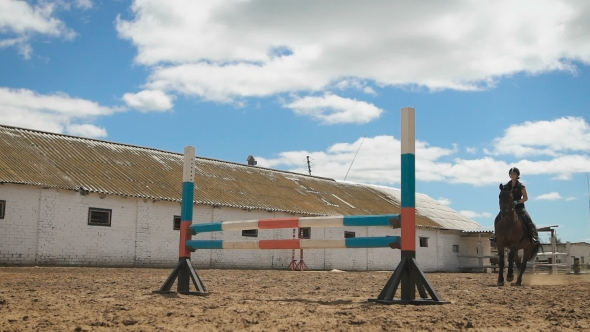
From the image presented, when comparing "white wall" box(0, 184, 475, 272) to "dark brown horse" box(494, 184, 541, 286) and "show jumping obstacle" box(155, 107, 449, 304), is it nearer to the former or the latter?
"dark brown horse" box(494, 184, 541, 286)

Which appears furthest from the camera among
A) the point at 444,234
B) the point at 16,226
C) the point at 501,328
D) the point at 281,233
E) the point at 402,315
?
the point at 444,234

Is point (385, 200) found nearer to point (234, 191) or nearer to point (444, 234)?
point (444, 234)

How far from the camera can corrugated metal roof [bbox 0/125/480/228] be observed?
21359mm

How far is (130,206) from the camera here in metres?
22.3

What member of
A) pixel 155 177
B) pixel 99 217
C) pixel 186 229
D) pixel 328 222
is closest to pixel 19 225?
pixel 99 217

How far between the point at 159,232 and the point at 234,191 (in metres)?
5.15

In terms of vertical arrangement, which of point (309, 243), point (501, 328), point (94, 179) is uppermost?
point (94, 179)

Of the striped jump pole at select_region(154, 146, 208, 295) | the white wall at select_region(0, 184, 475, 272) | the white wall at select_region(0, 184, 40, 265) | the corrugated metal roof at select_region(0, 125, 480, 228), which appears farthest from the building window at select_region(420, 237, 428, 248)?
the striped jump pole at select_region(154, 146, 208, 295)

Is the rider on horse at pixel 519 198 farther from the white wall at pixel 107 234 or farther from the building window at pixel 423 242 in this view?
the building window at pixel 423 242

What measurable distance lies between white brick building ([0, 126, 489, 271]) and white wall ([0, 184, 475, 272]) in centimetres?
3

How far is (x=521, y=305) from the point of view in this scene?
20.4 ft

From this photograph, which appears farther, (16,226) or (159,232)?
(159,232)

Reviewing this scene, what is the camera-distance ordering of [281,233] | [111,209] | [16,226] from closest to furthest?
[16,226] < [111,209] < [281,233]

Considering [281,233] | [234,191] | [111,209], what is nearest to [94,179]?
[111,209]
